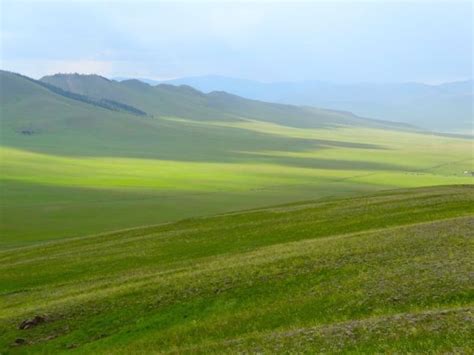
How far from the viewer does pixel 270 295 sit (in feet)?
99.7

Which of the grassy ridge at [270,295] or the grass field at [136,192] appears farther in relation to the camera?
the grass field at [136,192]

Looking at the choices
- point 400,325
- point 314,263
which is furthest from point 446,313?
point 314,263

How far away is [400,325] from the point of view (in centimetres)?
2025

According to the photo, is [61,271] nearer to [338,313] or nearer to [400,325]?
[338,313]

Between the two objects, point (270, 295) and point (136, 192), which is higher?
point (270, 295)

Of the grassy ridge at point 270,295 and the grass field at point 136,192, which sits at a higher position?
the grassy ridge at point 270,295

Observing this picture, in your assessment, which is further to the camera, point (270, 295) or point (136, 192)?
point (136, 192)

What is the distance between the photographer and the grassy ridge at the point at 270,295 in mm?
21250

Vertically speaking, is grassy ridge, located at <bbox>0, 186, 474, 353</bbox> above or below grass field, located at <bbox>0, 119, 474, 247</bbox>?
above

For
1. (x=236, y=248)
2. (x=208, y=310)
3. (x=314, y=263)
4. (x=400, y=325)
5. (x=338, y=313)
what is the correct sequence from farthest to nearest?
(x=236, y=248) < (x=314, y=263) < (x=208, y=310) < (x=338, y=313) < (x=400, y=325)

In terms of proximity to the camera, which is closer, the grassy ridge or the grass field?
the grassy ridge

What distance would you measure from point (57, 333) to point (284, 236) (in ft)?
84.9

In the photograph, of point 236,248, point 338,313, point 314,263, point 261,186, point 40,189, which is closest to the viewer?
point 338,313

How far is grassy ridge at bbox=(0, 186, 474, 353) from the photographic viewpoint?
21250mm
